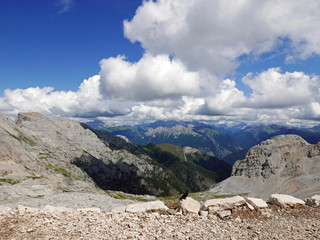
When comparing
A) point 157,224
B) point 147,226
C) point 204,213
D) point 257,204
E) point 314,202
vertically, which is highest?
point 147,226

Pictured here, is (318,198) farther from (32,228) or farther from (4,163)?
(4,163)

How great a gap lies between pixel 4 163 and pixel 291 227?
17604cm

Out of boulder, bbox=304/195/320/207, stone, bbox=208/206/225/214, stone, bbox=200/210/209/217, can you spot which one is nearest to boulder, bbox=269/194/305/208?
boulder, bbox=304/195/320/207

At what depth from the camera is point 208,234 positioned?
13.3m

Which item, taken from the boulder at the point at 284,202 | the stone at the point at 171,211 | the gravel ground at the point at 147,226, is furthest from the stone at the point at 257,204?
the stone at the point at 171,211

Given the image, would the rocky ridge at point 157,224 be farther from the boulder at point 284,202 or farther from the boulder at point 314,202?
the boulder at point 314,202

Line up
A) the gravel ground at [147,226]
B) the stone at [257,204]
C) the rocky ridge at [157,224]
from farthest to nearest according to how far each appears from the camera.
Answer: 1. the stone at [257,204]
2. the rocky ridge at [157,224]
3. the gravel ground at [147,226]

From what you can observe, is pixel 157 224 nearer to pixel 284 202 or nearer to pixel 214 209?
pixel 214 209

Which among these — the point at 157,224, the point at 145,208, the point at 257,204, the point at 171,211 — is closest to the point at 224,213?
the point at 257,204

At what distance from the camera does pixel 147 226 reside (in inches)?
551

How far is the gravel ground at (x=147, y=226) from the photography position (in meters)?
12.5

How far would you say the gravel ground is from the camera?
12.5 meters

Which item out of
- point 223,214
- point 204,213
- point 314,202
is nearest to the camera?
point 204,213

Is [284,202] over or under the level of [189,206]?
under
